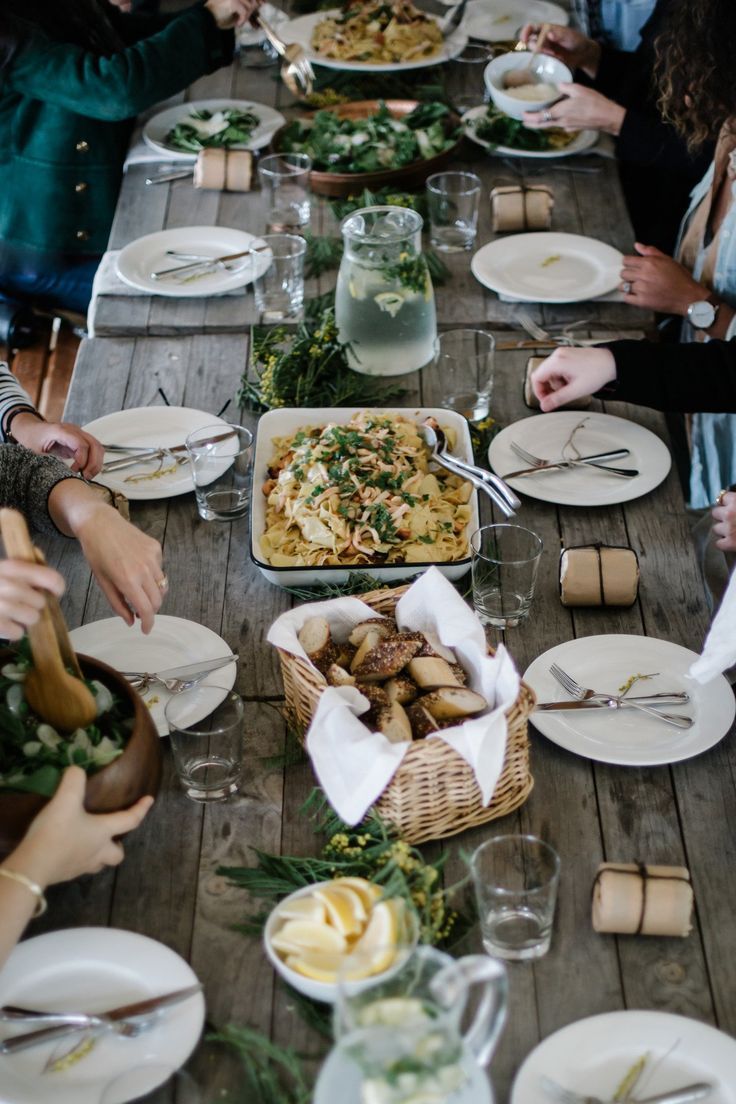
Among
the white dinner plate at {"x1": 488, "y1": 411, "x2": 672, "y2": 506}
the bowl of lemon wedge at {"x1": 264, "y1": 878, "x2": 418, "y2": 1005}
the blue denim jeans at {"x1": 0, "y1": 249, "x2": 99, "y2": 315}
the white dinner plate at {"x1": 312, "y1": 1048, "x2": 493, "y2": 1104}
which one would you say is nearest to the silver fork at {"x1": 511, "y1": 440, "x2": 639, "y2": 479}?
the white dinner plate at {"x1": 488, "y1": 411, "x2": 672, "y2": 506}

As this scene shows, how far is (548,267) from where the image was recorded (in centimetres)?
241

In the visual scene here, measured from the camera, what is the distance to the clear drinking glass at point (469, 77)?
3006 millimetres

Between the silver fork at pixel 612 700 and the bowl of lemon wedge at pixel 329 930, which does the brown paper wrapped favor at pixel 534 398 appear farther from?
the bowl of lemon wedge at pixel 329 930

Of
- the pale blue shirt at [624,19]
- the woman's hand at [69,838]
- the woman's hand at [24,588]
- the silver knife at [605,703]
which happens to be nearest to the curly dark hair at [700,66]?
the pale blue shirt at [624,19]

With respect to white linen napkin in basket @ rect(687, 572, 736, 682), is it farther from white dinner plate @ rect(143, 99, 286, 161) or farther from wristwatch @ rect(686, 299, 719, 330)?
white dinner plate @ rect(143, 99, 286, 161)

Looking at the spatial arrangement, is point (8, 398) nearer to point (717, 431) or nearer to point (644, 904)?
point (644, 904)

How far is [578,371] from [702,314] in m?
0.53

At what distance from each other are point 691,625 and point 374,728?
57 centimetres

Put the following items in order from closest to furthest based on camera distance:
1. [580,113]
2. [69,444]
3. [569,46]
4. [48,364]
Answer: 1. [69,444]
2. [580,113]
3. [569,46]
4. [48,364]

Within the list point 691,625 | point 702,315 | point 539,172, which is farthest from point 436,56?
point 691,625

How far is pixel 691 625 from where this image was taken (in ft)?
5.23

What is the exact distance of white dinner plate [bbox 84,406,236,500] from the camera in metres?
1.84

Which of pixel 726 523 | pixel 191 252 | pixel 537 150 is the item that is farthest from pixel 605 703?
pixel 537 150

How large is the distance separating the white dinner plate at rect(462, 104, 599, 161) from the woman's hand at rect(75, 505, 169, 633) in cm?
177
